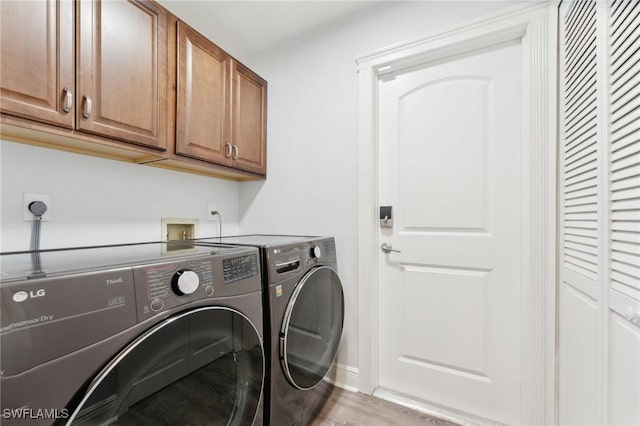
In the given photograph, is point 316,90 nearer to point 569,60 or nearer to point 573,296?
point 569,60

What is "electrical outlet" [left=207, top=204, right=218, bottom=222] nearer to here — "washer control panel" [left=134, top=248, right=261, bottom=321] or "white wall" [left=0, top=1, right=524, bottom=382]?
"white wall" [left=0, top=1, right=524, bottom=382]

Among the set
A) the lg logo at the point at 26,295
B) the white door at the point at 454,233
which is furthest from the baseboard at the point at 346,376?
the lg logo at the point at 26,295

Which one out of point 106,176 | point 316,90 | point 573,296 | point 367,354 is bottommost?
point 367,354

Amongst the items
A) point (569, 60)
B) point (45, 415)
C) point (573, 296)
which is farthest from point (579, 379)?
point (45, 415)

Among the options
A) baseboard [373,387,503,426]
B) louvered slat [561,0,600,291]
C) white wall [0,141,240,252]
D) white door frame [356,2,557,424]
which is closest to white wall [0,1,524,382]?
white wall [0,141,240,252]

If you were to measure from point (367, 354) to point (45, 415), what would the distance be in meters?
1.44

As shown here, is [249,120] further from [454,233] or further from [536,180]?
[536,180]

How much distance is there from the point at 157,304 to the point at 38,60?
3.04 feet

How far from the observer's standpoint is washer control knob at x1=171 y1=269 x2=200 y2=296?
30.0 inches

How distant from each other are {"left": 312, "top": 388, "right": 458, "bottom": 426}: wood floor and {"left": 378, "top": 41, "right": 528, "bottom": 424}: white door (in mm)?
110

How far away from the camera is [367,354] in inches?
64.2

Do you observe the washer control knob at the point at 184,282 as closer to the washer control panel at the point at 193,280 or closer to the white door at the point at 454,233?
the washer control panel at the point at 193,280

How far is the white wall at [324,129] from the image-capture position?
1.65 metres

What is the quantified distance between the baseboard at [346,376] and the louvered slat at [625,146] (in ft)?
4.45
